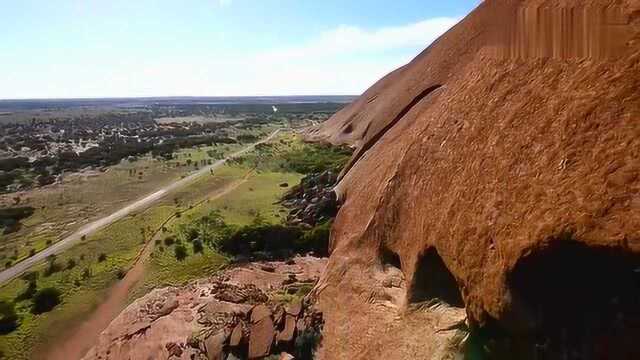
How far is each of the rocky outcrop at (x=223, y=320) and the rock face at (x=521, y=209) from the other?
1.85 metres

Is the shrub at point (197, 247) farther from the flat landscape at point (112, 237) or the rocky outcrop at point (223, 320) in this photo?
the rocky outcrop at point (223, 320)

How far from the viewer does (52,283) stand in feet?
92.1

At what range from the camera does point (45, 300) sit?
84.2 ft

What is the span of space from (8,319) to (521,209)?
25383 mm

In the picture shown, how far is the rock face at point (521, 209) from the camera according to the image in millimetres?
8508

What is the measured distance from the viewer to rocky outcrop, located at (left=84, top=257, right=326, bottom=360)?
16016 millimetres

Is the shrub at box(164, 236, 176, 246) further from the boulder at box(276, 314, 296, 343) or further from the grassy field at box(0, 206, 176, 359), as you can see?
the boulder at box(276, 314, 296, 343)

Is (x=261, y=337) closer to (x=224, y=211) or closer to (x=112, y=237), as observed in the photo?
(x=224, y=211)

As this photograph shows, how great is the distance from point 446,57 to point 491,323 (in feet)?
65.0

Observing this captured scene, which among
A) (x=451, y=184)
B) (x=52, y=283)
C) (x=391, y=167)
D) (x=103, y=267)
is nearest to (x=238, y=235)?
(x=103, y=267)

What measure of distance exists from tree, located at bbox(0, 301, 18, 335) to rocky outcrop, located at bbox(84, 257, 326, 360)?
19.0 feet

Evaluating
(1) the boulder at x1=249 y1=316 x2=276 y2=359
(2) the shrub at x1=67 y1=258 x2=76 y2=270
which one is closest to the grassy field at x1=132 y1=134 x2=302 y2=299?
(2) the shrub at x1=67 y1=258 x2=76 y2=270

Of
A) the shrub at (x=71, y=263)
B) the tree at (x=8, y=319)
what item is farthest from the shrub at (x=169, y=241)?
the tree at (x=8, y=319)

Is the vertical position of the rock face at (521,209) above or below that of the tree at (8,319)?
above
